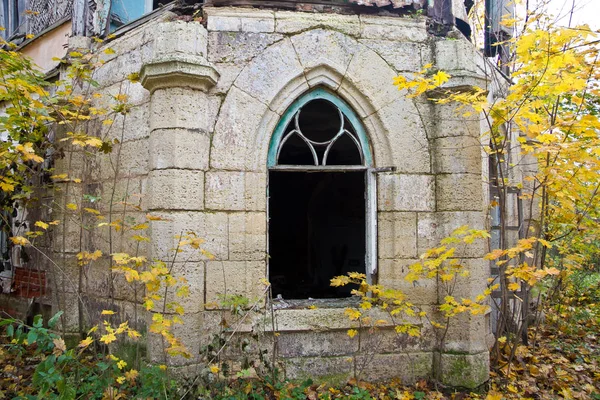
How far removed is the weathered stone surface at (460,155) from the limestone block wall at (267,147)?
0.04 ft

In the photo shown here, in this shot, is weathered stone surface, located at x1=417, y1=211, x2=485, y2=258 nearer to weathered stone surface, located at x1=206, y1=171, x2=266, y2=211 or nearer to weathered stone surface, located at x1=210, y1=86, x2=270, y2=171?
weathered stone surface, located at x1=206, y1=171, x2=266, y2=211

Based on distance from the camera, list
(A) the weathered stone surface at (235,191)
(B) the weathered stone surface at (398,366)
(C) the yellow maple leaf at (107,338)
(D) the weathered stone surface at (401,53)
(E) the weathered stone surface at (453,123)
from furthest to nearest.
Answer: (D) the weathered stone surface at (401,53) → (E) the weathered stone surface at (453,123) → (B) the weathered stone surface at (398,366) → (A) the weathered stone surface at (235,191) → (C) the yellow maple leaf at (107,338)

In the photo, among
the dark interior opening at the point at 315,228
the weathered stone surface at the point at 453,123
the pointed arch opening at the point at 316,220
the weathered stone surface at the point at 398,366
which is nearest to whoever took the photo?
the weathered stone surface at the point at 398,366

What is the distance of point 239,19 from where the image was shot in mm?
4348

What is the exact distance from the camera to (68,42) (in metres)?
5.30

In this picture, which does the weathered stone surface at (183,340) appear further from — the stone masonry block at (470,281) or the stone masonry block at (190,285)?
the stone masonry block at (470,281)

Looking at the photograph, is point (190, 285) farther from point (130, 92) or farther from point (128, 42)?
point (128, 42)

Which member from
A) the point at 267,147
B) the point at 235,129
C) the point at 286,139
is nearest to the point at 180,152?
the point at 235,129

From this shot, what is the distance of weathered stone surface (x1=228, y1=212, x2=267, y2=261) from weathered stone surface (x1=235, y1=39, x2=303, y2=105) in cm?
114

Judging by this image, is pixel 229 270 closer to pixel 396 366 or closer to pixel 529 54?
pixel 396 366

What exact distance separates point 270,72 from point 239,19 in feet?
2.01

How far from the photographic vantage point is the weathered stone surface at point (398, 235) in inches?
174


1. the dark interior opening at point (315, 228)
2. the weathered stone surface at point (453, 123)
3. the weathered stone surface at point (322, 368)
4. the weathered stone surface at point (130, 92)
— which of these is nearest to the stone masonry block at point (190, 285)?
the weathered stone surface at point (322, 368)

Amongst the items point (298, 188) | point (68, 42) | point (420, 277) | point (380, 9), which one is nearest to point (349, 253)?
point (298, 188)
